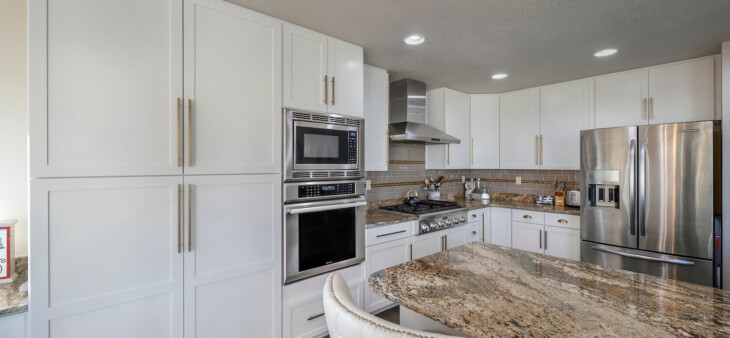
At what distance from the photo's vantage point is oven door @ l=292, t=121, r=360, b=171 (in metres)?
2.16

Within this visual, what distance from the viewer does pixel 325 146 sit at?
228 cm

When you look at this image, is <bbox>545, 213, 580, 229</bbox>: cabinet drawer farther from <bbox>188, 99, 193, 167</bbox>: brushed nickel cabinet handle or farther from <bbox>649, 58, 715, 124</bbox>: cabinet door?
<bbox>188, 99, 193, 167</bbox>: brushed nickel cabinet handle

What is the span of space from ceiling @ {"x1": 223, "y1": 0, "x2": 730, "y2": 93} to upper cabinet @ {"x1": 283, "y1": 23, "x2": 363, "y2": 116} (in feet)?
0.28

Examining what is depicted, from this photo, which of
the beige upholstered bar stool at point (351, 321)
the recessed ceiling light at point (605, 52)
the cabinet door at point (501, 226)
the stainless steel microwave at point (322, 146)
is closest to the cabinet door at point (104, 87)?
the stainless steel microwave at point (322, 146)

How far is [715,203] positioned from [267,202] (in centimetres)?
355

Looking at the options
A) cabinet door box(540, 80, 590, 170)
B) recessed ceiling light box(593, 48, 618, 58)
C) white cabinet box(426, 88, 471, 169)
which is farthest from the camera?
white cabinet box(426, 88, 471, 169)

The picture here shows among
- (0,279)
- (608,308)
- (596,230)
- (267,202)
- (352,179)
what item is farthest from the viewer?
(596,230)

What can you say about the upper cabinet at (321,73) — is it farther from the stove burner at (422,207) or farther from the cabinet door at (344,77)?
the stove burner at (422,207)

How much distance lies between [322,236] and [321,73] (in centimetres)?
119

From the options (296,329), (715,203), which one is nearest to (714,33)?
(715,203)

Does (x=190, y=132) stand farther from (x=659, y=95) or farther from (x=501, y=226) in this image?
(x=659, y=95)

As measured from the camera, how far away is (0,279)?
1.59 metres

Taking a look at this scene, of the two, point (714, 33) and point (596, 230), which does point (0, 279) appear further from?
point (714, 33)

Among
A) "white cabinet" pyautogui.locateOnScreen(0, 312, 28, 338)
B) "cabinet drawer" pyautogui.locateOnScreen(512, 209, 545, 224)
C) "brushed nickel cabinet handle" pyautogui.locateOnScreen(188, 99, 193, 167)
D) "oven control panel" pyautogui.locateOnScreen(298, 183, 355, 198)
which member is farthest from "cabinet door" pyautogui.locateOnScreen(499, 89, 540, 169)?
"white cabinet" pyautogui.locateOnScreen(0, 312, 28, 338)
